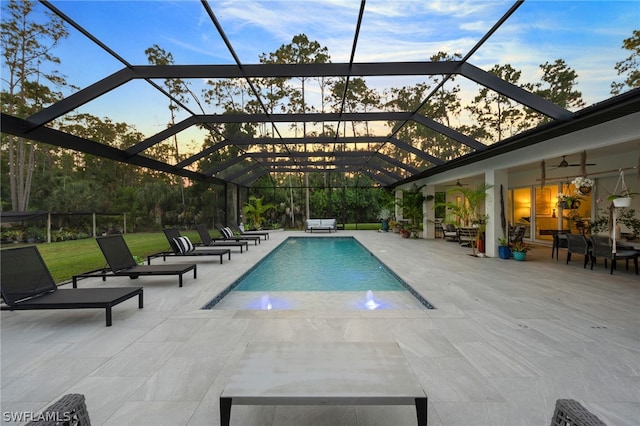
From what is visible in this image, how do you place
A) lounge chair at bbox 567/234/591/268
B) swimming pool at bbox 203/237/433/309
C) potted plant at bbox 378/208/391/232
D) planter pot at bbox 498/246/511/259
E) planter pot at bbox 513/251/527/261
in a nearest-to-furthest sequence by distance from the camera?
swimming pool at bbox 203/237/433/309 < lounge chair at bbox 567/234/591/268 < planter pot at bbox 513/251/527/261 < planter pot at bbox 498/246/511/259 < potted plant at bbox 378/208/391/232

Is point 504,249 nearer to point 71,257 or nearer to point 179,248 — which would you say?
point 179,248

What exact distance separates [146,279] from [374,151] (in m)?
10.0

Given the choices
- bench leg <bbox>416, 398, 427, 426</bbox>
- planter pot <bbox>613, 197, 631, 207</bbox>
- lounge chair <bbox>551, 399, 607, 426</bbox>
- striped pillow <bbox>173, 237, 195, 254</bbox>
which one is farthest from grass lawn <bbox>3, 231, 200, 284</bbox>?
planter pot <bbox>613, 197, 631, 207</bbox>

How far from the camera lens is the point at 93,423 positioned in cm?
214

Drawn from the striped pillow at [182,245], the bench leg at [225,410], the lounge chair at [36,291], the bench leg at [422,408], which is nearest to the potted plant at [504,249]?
the bench leg at [422,408]

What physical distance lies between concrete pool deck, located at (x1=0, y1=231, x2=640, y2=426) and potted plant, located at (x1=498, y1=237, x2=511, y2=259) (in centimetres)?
342

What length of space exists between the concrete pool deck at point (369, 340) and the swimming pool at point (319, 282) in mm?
622

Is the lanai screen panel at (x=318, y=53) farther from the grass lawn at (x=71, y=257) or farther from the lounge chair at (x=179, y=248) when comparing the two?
the grass lawn at (x=71, y=257)

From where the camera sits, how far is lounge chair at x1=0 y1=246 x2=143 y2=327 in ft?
12.9

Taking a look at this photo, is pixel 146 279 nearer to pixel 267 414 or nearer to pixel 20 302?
pixel 20 302

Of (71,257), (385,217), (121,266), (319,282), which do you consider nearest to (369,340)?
(319,282)

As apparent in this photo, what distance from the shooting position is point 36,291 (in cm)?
426

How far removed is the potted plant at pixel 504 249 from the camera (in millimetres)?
9219

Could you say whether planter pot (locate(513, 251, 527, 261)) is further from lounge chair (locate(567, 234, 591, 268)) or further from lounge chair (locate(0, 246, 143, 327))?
lounge chair (locate(0, 246, 143, 327))
